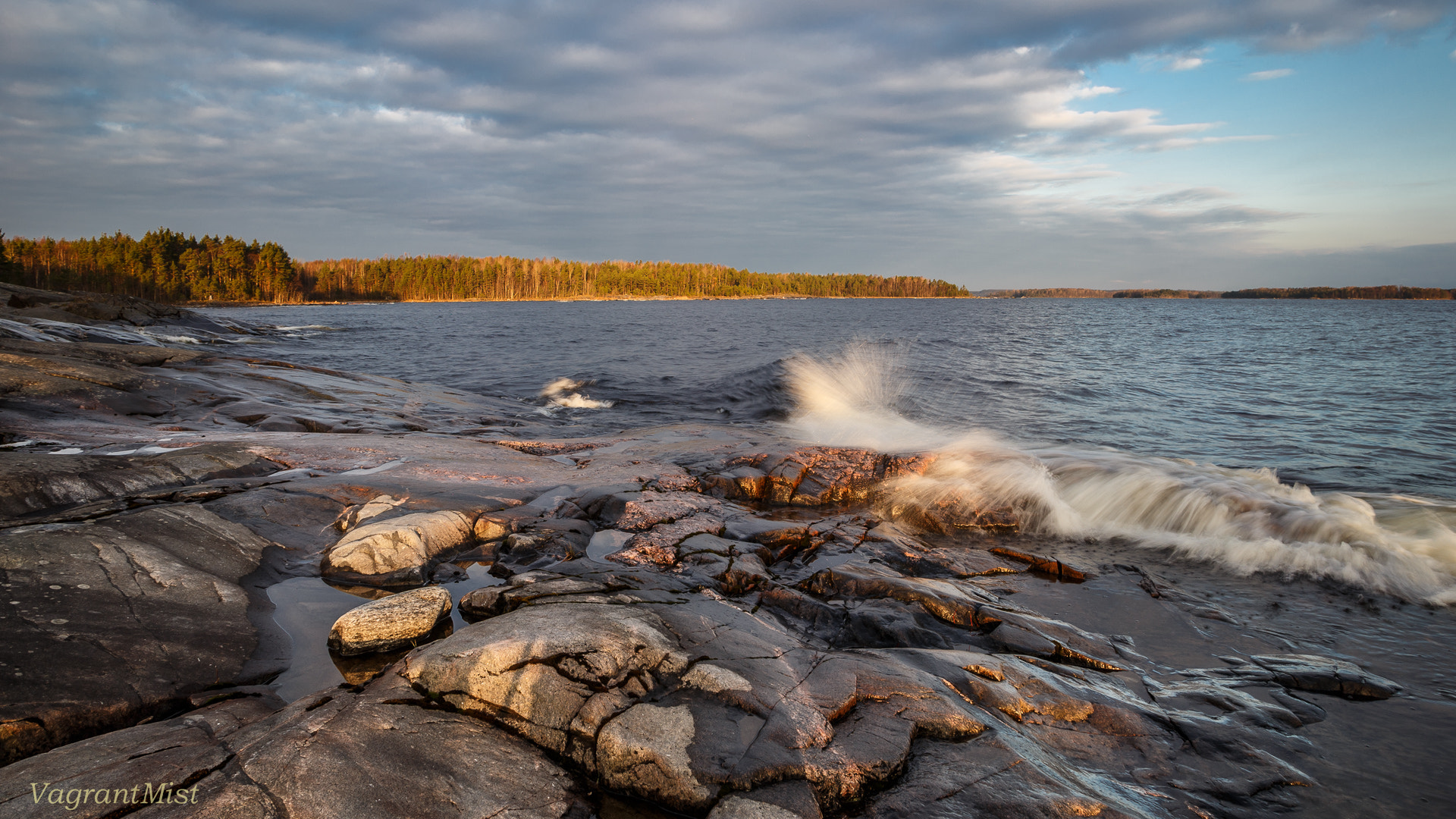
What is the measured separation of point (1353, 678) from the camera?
447 centimetres

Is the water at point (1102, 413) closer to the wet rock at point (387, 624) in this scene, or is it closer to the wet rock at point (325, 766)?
the wet rock at point (387, 624)

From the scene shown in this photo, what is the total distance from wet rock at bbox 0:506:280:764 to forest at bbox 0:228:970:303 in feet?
266

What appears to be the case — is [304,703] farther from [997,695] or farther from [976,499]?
[976,499]

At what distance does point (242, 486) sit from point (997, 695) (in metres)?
6.86

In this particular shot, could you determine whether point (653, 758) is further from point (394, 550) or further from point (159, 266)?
point (159, 266)

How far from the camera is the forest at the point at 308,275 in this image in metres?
86.0

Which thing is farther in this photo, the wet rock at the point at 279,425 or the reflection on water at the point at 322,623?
the wet rock at the point at 279,425

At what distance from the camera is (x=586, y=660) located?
332cm

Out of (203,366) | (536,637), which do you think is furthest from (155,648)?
(203,366)

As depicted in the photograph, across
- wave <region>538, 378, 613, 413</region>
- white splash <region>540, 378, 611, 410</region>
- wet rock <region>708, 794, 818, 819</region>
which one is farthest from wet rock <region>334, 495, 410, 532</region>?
white splash <region>540, 378, 611, 410</region>

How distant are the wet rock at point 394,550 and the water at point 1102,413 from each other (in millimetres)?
5725

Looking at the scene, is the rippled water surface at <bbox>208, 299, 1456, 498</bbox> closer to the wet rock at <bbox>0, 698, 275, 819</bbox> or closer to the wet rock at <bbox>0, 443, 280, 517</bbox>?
the wet rock at <bbox>0, 443, 280, 517</bbox>

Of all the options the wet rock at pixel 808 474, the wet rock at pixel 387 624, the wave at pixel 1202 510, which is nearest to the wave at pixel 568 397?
the wave at pixel 1202 510

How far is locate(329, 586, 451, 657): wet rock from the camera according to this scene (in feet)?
12.6
